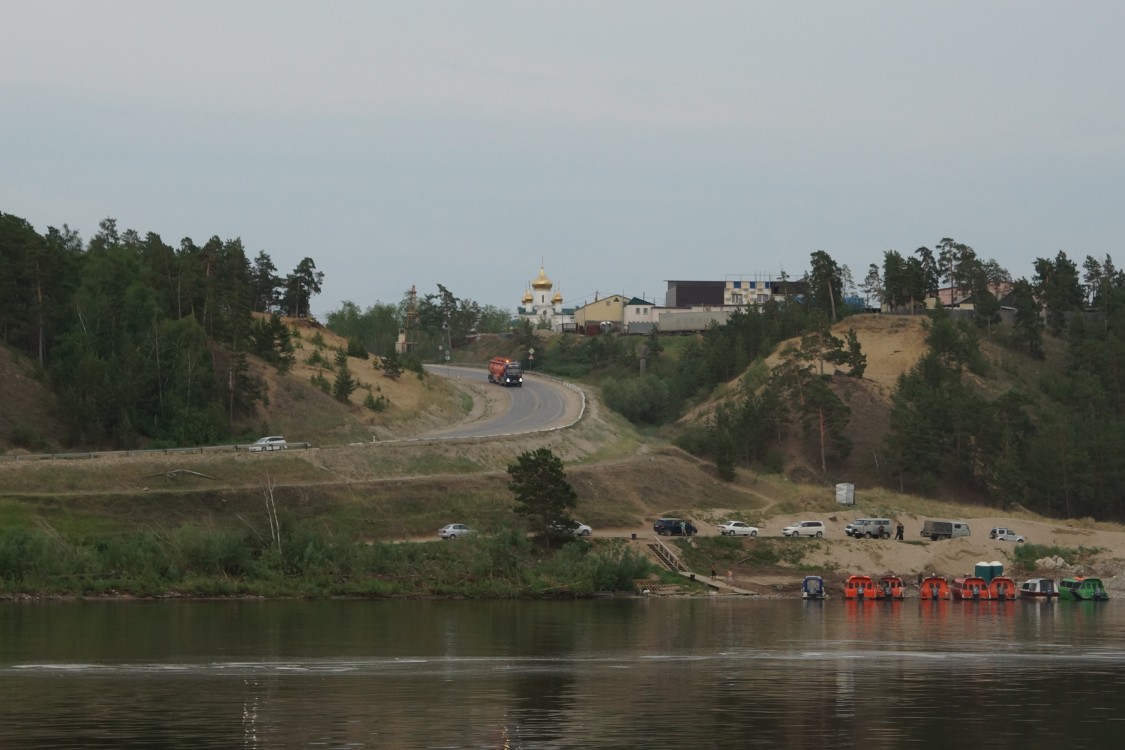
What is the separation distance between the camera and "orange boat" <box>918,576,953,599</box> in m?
99.1

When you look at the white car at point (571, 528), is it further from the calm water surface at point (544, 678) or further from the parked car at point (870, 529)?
the parked car at point (870, 529)

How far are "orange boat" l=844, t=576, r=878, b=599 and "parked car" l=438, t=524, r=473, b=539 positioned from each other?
24.7 m

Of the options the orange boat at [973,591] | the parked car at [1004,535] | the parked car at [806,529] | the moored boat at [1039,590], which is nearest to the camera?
the orange boat at [973,591]

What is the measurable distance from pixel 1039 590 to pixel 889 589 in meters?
10.3

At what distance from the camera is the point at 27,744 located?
132 feet

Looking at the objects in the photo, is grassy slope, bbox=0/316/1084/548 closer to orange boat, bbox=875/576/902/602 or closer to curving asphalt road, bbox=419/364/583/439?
curving asphalt road, bbox=419/364/583/439

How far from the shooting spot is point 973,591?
98.9 meters

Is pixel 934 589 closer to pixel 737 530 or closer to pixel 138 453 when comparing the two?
pixel 737 530

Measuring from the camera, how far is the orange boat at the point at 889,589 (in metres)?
98.4

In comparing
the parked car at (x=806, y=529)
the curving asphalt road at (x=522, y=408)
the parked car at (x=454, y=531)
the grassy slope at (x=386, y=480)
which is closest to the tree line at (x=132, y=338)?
the grassy slope at (x=386, y=480)

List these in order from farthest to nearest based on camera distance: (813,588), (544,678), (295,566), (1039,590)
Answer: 1. (1039,590)
2. (813,588)
3. (295,566)
4. (544,678)

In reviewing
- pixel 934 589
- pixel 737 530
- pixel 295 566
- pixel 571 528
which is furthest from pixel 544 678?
pixel 737 530

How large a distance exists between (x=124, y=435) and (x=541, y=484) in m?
36.7

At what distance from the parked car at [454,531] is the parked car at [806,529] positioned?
82.2 feet
